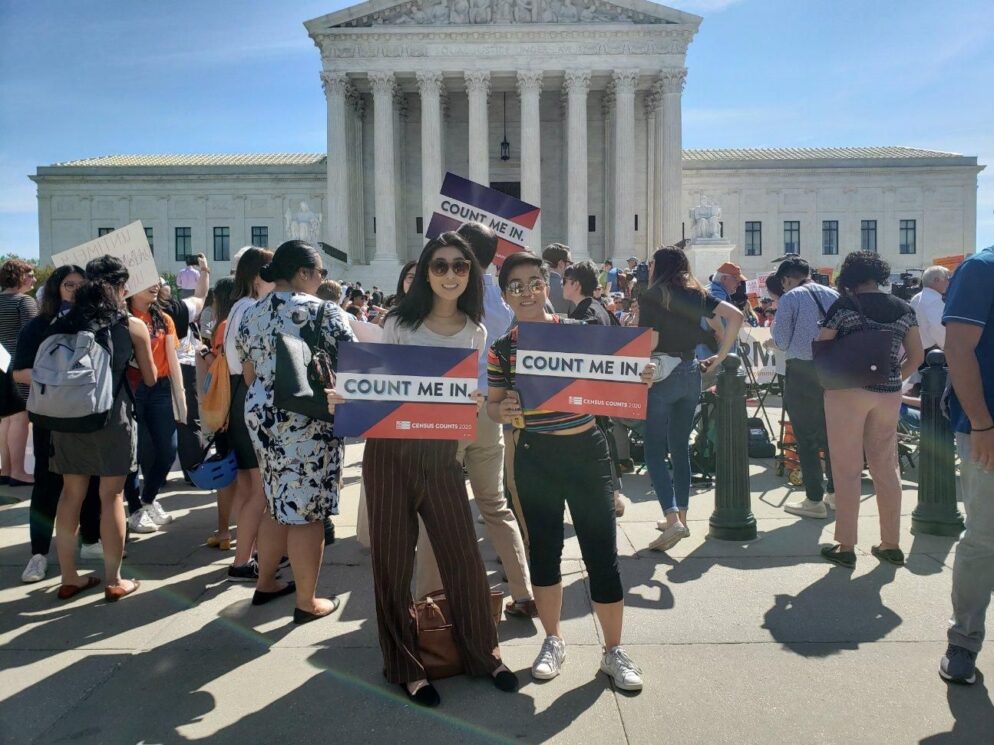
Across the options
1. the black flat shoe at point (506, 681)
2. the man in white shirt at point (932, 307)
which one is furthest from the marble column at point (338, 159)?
the black flat shoe at point (506, 681)

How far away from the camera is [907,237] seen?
49.7 meters

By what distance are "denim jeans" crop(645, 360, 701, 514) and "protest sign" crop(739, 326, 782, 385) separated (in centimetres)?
417

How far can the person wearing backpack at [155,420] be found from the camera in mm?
6184

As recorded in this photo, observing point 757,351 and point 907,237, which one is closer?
point 757,351

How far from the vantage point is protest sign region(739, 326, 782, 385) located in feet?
31.4

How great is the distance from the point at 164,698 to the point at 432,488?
1.59m

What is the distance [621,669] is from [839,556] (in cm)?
244

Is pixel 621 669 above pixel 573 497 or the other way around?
the other way around

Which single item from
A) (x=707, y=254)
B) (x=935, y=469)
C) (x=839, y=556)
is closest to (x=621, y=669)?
(x=839, y=556)

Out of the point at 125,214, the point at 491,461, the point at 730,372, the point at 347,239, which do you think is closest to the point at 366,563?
the point at 491,461

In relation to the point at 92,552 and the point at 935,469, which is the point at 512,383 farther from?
the point at 935,469

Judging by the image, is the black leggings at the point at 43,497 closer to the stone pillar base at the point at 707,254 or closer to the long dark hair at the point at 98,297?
the long dark hair at the point at 98,297

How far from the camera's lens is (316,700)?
3.40 m

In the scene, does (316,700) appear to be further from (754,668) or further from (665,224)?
(665,224)
